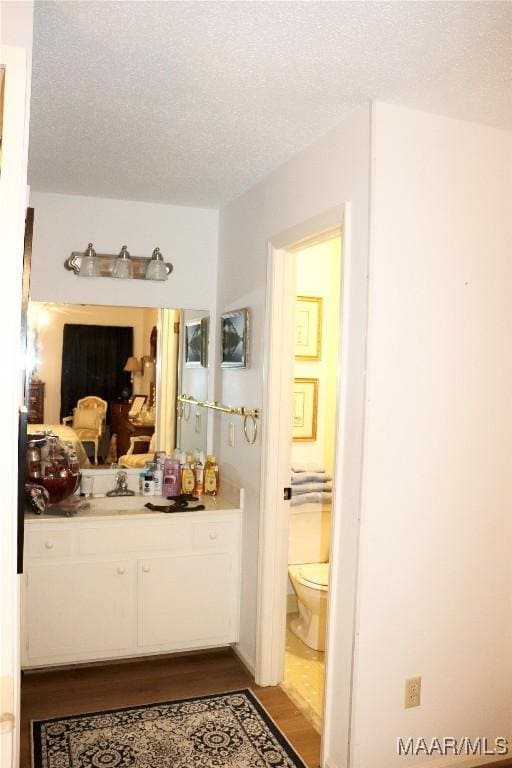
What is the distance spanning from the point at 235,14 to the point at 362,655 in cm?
204

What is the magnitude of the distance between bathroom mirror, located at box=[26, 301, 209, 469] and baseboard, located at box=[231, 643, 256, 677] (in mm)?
1102

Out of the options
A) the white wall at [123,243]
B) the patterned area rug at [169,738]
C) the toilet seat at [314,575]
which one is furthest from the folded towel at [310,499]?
the white wall at [123,243]

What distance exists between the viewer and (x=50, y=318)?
11.3ft

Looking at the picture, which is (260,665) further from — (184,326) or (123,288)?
(123,288)

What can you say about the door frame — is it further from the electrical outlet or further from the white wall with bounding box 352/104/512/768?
the electrical outlet

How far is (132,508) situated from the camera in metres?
3.36

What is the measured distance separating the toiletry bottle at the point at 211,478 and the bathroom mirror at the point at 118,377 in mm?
168

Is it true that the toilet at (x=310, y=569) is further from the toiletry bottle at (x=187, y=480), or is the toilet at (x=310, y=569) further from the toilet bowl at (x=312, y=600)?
the toiletry bottle at (x=187, y=480)

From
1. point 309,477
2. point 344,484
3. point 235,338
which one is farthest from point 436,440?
point 309,477

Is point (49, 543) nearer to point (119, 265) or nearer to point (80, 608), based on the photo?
point (80, 608)

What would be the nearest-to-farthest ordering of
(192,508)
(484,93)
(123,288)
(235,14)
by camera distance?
1. (235,14)
2. (484,93)
3. (192,508)
4. (123,288)

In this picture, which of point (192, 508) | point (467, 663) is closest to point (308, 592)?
point (192, 508)

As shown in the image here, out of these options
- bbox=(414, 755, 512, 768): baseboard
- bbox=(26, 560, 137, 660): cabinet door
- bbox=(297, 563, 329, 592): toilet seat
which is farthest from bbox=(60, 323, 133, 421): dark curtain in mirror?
bbox=(414, 755, 512, 768): baseboard

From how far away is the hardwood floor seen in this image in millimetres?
2682
